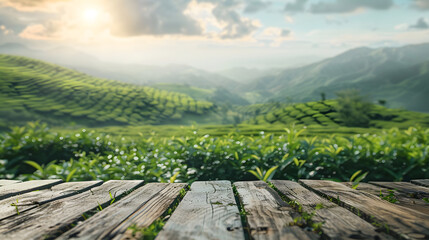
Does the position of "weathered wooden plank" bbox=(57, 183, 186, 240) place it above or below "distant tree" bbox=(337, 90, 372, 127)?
below

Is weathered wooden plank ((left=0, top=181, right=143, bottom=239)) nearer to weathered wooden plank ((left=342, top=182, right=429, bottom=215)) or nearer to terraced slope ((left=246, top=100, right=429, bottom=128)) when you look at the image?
weathered wooden plank ((left=342, top=182, right=429, bottom=215))

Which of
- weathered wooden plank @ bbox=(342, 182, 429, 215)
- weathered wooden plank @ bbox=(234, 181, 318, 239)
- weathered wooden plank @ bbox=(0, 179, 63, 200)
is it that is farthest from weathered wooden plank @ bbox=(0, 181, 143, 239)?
weathered wooden plank @ bbox=(342, 182, 429, 215)

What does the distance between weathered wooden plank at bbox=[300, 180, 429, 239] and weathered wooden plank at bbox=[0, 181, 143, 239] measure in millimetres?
1322

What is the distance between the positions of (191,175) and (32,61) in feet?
194

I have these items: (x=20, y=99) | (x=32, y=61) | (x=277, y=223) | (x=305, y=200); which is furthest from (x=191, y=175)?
(x=32, y=61)

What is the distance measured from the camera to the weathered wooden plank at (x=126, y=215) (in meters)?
1.08

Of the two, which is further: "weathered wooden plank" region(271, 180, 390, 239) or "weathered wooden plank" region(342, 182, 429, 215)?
"weathered wooden plank" region(342, 182, 429, 215)

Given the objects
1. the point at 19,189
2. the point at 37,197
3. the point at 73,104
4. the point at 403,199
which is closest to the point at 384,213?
the point at 403,199

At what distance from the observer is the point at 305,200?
152 cm

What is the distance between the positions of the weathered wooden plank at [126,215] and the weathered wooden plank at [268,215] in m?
0.43

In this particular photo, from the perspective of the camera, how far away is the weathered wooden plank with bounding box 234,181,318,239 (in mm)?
1030

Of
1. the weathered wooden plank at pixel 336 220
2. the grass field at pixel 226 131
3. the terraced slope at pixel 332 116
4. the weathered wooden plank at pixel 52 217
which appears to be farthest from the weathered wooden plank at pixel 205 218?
the terraced slope at pixel 332 116

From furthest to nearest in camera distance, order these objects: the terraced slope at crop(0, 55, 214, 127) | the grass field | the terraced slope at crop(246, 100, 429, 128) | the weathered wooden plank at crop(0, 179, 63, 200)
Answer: the terraced slope at crop(0, 55, 214, 127) < the terraced slope at crop(246, 100, 429, 128) < the grass field < the weathered wooden plank at crop(0, 179, 63, 200)

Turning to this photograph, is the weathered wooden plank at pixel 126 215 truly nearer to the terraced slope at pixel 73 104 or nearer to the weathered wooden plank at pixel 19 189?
the weathered wooden plank at pixel 19 189
